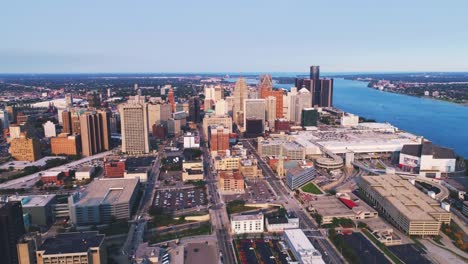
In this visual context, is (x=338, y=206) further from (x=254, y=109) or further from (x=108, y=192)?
(x=254, y=109)

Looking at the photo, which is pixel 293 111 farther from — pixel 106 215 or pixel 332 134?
pixel 106 215

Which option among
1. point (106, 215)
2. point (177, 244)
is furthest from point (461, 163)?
point (106, 215)

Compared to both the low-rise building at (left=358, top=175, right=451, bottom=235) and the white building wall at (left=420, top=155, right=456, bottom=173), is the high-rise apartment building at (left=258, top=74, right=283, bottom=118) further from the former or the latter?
the low-rise building at (left=358, top=175, right=451, bottom=235)

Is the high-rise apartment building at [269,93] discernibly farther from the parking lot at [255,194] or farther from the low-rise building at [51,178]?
the low-rise building at [51,178]

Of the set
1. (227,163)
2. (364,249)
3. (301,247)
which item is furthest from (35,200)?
(364,249)

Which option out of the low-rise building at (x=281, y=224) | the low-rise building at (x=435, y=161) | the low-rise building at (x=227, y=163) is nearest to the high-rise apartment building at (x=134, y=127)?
the low-rise building at (x=227, y=163)

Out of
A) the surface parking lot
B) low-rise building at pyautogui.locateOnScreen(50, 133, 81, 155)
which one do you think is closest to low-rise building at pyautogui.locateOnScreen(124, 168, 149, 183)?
low-rise building at pyautogui.locateOnScreen(50, 133, 81, 155)
